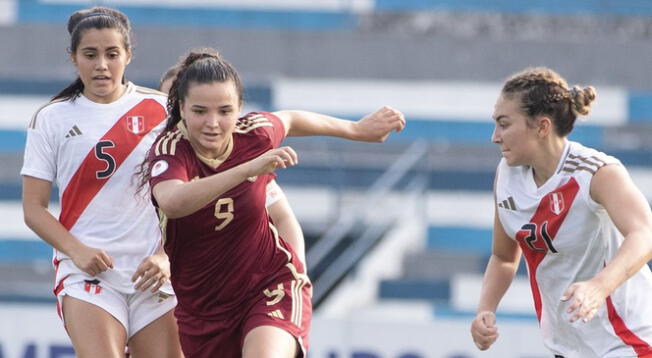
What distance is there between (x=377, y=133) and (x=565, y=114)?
76cm

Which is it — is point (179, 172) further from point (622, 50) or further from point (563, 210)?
point (622, 50)

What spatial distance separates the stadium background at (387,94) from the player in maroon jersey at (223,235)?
5430 mm

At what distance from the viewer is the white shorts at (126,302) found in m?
4.82

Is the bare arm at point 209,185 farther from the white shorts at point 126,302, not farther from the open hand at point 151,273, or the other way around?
the white shorts at point 126,302

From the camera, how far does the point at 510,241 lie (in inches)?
188

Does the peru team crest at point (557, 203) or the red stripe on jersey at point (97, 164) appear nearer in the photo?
the peru team crest at point (557, 203)

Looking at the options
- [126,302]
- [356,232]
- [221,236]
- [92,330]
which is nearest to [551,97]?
[221,236]

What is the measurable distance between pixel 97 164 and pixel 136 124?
23cm

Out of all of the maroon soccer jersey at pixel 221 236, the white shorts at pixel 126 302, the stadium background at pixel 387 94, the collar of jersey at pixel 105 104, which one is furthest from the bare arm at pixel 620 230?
the stadium background at pixel 387 94

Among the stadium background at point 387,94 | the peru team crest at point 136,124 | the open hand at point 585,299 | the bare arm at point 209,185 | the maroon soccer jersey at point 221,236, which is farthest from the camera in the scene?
the stadium background at point 387,94

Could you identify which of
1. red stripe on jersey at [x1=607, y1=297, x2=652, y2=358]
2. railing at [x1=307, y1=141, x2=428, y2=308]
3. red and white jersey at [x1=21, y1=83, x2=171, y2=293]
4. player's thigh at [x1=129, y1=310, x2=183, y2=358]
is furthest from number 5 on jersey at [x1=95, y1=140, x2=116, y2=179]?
railing at [x1=307, y1=141, x2=428, y2=308]

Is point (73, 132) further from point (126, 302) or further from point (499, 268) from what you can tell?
point (499, 268)

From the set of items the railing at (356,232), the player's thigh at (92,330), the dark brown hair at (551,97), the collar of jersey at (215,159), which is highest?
the dark brown hair at (551,97)

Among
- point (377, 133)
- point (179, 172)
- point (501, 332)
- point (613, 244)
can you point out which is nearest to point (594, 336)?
point (613, 244)
